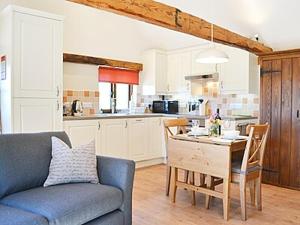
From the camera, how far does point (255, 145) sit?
3131 mm

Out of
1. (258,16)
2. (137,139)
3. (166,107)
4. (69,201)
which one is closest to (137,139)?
(137,139)

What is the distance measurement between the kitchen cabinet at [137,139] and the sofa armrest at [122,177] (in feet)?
8.19

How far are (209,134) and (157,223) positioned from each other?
1175 mm

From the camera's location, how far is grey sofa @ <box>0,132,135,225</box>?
185 cm

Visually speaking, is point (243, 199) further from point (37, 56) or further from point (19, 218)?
point (37, 56)

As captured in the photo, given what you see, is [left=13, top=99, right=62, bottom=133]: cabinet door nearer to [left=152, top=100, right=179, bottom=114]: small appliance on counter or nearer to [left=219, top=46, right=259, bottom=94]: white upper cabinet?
[left=152, top=100, right=179, bottom=114]: small appliance on counter

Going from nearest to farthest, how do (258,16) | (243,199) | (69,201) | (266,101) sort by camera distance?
(69,201)
(243,199)
(266,101)
(258,16)

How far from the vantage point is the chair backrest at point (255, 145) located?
2.87 m

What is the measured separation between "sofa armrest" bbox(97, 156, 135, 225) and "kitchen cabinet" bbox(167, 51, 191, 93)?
339cm

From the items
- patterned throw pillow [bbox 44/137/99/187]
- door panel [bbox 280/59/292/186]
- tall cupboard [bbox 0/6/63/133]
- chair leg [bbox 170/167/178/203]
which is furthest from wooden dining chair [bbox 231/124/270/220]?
tall cupboard [bbox 0/6/63/133]

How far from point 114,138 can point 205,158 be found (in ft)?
6.62

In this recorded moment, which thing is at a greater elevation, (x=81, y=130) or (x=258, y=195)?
(x=81, y=130)

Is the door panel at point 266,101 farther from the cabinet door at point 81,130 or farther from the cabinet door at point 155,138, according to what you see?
the cabinet door at point 81,130

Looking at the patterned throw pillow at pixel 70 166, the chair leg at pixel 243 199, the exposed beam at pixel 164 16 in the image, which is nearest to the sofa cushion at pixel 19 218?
the patterned throw pillow at pixel 70 166
